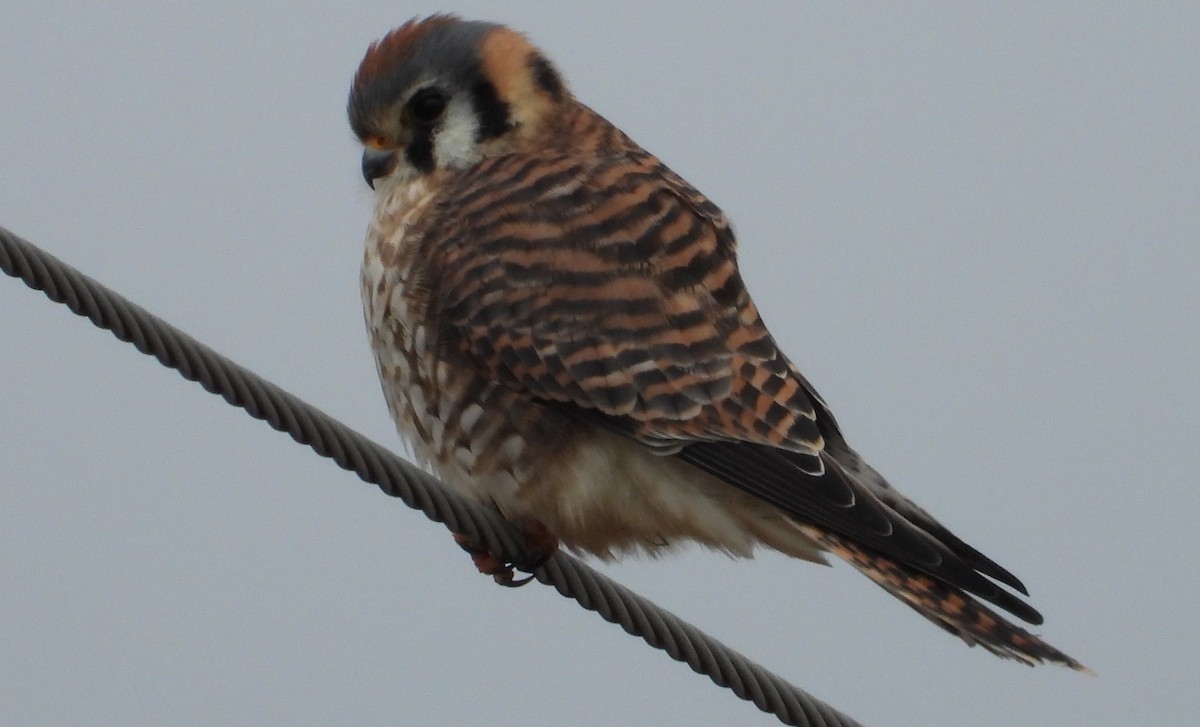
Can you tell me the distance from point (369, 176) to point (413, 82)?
0.24 meters

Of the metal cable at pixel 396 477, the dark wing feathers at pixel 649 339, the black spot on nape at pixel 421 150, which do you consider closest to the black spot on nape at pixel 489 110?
the black spot on nape at pixel 421 150

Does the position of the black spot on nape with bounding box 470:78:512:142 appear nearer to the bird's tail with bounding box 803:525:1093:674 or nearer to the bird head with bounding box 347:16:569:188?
the bird head with bounding box 347:16:569:188

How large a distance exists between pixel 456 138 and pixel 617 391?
89 cm

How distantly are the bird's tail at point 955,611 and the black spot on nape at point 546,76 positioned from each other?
152cm

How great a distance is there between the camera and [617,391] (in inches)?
146

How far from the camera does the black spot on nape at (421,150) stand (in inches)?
170

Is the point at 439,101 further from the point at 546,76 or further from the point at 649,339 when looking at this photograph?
the point at 649,339

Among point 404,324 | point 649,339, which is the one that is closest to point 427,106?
point 404,324

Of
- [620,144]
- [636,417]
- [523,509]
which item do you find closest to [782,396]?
[636,417]

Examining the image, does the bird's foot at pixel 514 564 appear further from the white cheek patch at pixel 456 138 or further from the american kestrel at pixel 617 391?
the white cheek patch at pixel 456 138

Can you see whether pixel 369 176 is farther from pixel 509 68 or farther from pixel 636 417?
pixel 636 417

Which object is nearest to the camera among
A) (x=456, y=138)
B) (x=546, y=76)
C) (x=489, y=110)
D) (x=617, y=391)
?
(x=617, y=391)

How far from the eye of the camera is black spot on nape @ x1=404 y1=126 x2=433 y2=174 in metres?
4.32

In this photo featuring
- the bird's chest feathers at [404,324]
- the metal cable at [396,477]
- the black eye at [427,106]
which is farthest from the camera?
the black eye at [427,106]
